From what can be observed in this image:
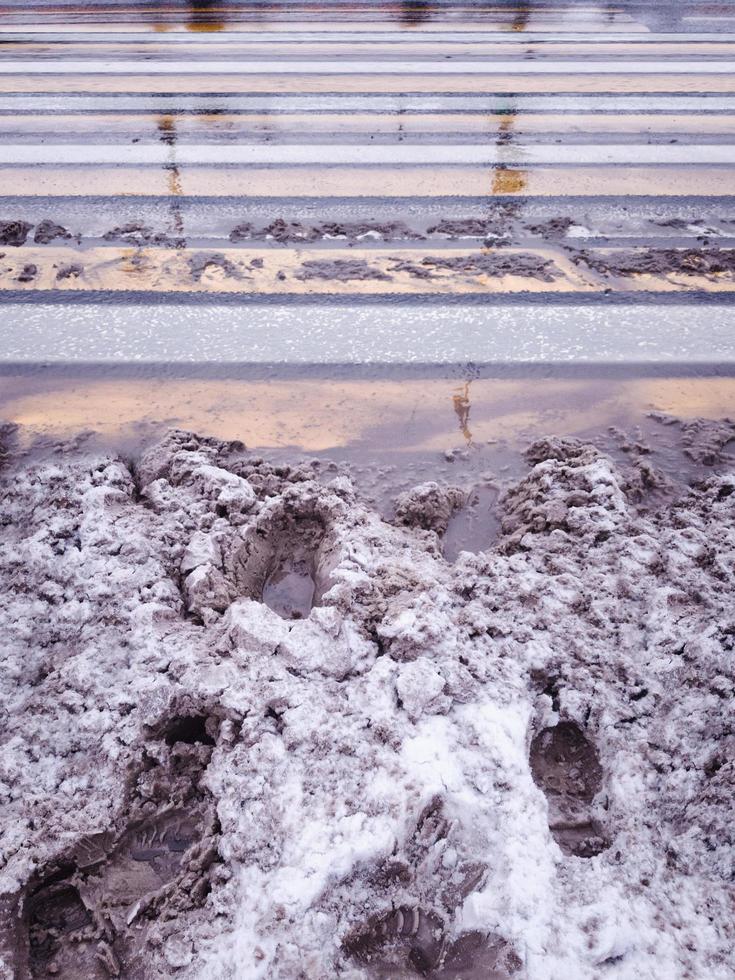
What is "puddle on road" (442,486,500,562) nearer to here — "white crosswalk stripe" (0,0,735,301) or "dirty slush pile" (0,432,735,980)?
"dirty slush pile" (0,432,735,980)

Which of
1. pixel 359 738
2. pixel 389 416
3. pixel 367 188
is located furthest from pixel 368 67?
pixel 359 738

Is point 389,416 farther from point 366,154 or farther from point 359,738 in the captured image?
point 366,154

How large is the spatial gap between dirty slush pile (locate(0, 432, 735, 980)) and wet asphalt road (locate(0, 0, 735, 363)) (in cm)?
119

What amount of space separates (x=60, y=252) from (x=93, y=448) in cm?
171

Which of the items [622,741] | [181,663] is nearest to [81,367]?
[181,663]

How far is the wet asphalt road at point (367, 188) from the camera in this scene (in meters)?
3.25

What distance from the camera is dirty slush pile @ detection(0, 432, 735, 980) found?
4.62 feet

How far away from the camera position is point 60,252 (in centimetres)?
372

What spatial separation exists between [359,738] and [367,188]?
3.63 meters

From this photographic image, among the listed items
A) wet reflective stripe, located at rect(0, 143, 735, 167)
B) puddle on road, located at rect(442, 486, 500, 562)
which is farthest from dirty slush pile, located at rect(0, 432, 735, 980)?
wet reflective stripe, located at rect(0, 143, 735, 167)

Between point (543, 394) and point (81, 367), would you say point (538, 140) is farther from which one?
point (81, 367)

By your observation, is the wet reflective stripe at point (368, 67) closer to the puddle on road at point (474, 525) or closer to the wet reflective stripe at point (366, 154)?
the wet reflective stripe at point (366, 154)

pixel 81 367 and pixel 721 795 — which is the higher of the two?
pixel 81 367

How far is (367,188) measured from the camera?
4324 millimetres
